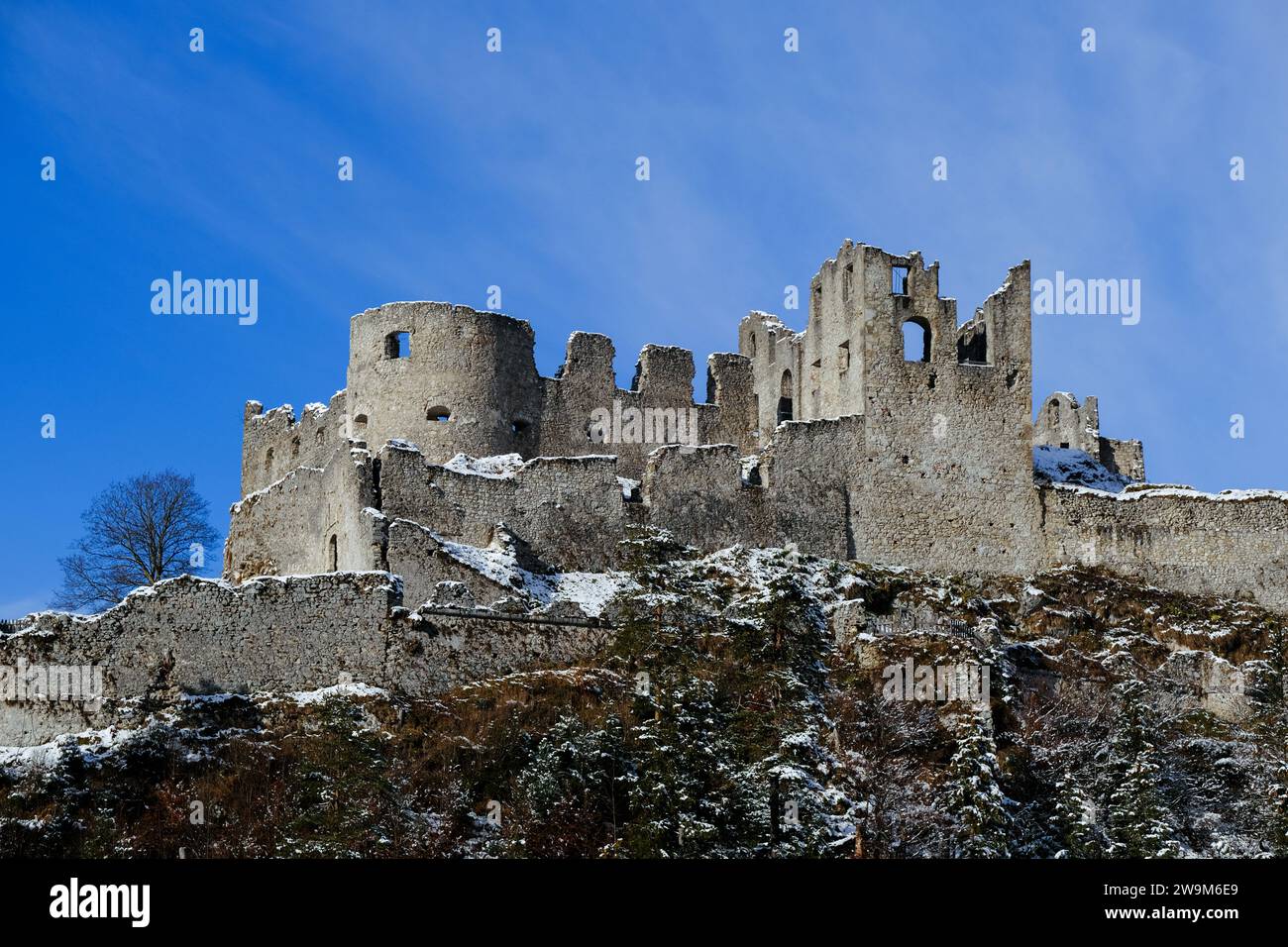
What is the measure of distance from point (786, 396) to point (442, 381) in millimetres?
10189

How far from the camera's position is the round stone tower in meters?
49.6

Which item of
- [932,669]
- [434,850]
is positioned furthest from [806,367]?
[434,850]

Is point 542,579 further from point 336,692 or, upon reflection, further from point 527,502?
point 336,692

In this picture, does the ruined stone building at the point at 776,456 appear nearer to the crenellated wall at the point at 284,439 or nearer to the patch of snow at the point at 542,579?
the crenellated wall at the point at 284,439

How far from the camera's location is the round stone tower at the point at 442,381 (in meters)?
49.6

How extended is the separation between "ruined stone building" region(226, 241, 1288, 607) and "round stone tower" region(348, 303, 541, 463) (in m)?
0.05

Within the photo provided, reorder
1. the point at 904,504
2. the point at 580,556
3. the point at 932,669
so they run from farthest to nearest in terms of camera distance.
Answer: the point at 904,504, the point at 580,556, the point at 932,669

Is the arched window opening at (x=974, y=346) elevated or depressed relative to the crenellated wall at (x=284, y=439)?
elevated

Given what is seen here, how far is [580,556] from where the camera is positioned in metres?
43.5

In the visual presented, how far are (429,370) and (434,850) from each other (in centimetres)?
2137

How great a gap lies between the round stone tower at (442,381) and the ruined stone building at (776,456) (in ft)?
0.17

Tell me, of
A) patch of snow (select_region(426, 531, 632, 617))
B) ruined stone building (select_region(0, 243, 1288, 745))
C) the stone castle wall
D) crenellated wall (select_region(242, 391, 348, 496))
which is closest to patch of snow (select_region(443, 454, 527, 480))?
ruined stone building (select_region(0, 243, 1288, 745))

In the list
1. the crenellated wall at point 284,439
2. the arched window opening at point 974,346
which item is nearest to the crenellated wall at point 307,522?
the crenellated wall at point 284,439
